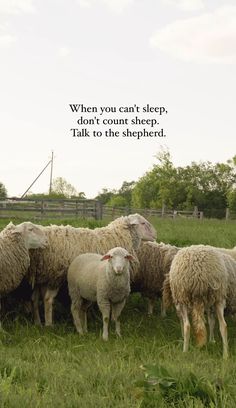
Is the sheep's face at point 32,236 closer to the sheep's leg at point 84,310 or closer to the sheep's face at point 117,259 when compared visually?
the sheep's leg at point 84,310

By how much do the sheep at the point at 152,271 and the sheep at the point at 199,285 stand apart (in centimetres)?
226

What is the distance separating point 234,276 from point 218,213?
164 ft

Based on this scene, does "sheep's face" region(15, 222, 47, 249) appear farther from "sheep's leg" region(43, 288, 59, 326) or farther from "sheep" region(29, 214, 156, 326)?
"sheep's leg" region(43, 288, 59, 326)

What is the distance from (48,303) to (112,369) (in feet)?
10.5

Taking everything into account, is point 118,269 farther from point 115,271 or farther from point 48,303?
point 48,303

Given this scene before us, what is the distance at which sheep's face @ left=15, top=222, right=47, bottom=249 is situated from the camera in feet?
26.3

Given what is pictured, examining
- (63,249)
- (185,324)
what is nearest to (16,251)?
(63,249)

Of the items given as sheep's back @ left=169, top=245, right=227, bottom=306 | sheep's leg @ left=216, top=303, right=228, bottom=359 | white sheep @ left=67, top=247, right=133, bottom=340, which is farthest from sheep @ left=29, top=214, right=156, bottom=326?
sheep's leg @ left=216, top=303, right=228, bottom=359

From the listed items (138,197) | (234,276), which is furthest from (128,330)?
(138,197)

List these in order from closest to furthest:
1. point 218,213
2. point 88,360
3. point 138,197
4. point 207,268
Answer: point 88,360 < point 207,268 < point 218,213 < point 138,197

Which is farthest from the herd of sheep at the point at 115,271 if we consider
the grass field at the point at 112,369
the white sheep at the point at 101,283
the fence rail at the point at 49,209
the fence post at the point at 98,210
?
the fence post at the point at 98,210

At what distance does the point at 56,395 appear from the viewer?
4184 millimetres

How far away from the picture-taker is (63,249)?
27.2 ft

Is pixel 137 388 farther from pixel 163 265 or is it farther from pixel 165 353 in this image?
pixel 163 265
